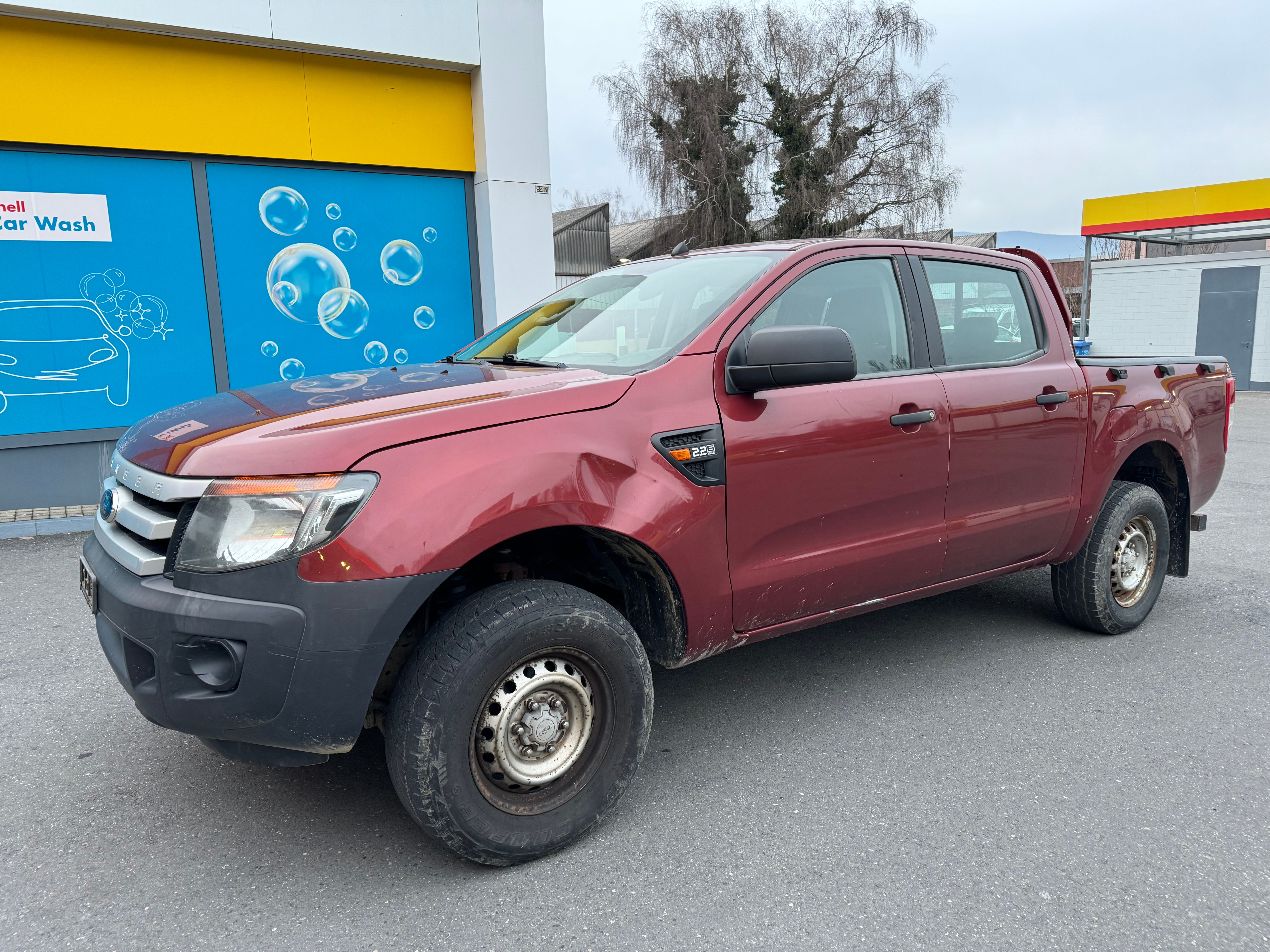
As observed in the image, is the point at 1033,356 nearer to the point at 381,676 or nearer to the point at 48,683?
the point at 381,676

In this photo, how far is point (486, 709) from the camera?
7.88 feet

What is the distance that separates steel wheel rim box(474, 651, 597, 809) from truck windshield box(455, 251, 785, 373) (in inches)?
38.1

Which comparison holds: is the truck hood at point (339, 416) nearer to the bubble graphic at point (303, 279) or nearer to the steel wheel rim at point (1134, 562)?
the steel wheel rim at point (1134, 562)

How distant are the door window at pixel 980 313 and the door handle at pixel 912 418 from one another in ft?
1.15

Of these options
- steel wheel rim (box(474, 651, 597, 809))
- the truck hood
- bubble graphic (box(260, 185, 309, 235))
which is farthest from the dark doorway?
steel wheel rim (box(474, 651, 597, 809))

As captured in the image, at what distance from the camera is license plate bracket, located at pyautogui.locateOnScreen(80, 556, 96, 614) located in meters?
2.52

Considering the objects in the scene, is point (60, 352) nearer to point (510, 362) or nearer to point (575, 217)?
point (510, 362)

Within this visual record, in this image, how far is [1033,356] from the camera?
153 inches

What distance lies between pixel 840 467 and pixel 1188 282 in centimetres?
2109

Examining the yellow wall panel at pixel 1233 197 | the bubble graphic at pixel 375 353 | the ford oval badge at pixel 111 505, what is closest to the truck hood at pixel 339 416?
the ford oval badge at pixel 111 505

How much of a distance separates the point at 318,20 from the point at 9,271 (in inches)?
140

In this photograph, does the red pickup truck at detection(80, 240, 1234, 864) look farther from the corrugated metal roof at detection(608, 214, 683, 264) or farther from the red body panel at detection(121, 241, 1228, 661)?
the corrugated metal roof at detection(608, 214, 683, 264)

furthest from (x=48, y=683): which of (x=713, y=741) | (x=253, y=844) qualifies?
(x=713, y=741)

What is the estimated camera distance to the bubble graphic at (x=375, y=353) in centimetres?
914
